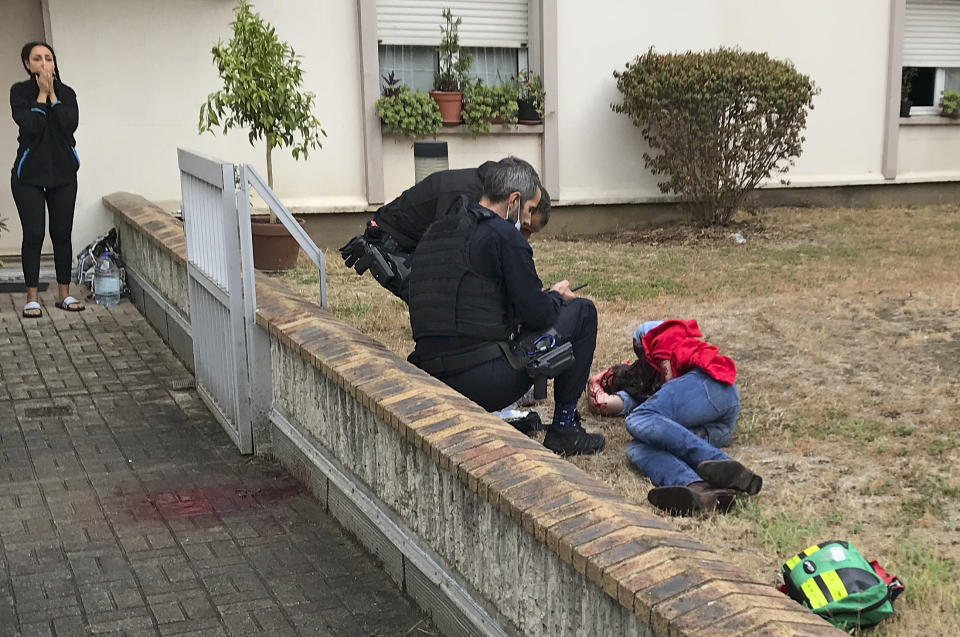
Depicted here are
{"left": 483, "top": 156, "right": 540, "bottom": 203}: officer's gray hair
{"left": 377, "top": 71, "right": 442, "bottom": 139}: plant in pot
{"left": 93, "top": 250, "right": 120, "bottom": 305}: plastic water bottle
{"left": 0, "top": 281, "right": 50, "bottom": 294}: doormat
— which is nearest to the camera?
{"left": 483, "top": 156, "right": 540, "bottom": 203}: officer's gray hair

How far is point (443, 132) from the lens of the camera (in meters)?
11.1

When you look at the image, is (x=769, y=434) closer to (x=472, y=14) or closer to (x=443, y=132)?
(x=443, y=132)

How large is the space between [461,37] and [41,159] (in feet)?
15.2

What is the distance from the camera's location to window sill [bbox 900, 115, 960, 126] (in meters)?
13.2

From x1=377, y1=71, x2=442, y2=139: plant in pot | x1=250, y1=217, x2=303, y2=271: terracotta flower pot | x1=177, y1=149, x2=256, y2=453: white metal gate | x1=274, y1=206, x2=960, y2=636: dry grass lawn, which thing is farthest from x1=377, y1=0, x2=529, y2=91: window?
x1=177, y1=149, x2=256, y2=453: white metal gate

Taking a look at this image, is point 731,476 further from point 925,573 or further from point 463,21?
point 463,21

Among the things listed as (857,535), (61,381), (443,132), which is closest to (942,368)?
(857,535)

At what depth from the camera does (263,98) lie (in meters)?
8.99

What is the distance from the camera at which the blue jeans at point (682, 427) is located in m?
4.71

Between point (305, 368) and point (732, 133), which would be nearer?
point (305, 368)

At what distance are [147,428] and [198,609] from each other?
2256 mm

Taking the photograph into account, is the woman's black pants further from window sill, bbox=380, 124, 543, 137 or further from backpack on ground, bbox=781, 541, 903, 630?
backpack on ground, bbox=781, 541, 903, 630

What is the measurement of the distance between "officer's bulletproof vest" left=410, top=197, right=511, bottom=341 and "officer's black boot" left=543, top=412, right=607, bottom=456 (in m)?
0.58

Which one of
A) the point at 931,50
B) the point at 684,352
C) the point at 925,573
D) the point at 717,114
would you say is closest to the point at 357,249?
the point at 684,352
